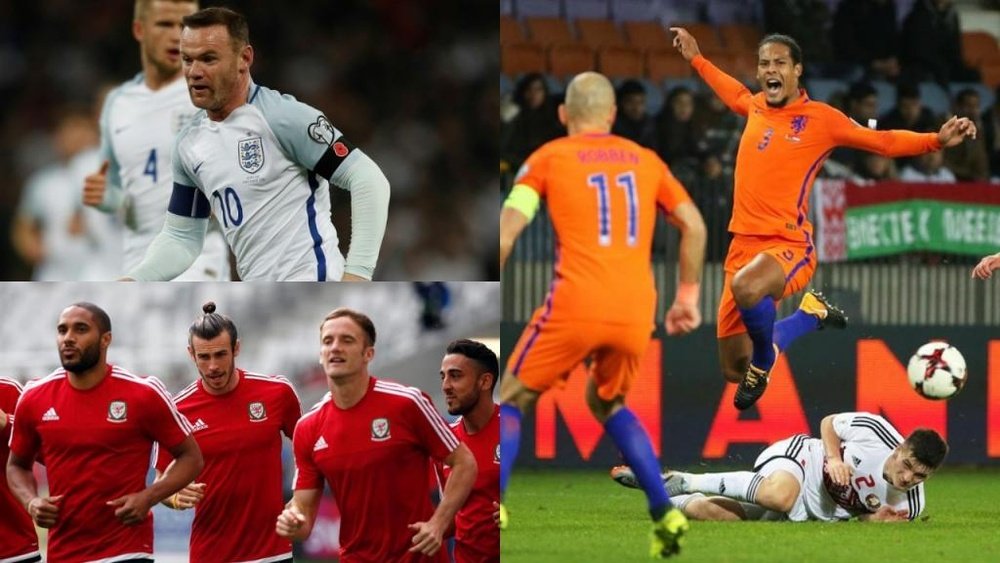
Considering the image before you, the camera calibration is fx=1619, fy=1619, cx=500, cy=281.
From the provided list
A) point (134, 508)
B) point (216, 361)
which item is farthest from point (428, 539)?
point (216, 361)

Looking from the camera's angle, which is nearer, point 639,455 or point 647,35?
point 639,455

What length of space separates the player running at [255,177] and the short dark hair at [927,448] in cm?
254

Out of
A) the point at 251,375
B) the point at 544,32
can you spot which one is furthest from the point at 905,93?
the point at 251,375

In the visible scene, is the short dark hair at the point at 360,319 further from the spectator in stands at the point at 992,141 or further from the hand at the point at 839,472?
the spectator in stands at the point at 992,141

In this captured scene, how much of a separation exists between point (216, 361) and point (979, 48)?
567 cm

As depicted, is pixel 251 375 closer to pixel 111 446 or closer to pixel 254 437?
pixel 254 437

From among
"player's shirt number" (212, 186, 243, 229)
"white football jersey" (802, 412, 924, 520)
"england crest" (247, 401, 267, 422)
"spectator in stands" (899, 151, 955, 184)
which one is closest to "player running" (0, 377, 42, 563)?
"england crest" (247, 401, 267, 422)

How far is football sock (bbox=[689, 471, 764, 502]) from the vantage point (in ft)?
23.4

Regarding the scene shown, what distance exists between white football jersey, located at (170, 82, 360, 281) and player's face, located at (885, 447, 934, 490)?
263 centimetres

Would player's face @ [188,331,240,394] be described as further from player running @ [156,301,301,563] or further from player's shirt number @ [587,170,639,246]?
player's shirt number @ [587,170,639,246]

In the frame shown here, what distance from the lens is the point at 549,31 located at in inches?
353

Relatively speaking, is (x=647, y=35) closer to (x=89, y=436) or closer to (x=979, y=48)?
(x=979, y=48)

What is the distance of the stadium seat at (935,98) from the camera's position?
8.91m

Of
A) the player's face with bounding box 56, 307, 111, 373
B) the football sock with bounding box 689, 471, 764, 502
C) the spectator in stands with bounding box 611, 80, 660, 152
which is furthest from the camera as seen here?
the spectator in stands with bounding box 611, 80, 660, 152
